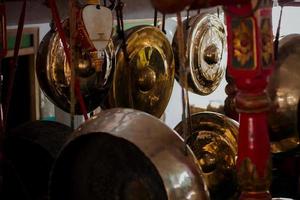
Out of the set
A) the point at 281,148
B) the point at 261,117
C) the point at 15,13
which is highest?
the point at 15,13

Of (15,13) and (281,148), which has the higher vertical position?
(15,13)

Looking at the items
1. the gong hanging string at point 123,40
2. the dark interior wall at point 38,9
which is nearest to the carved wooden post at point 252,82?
the gong hanging string at point 123,40

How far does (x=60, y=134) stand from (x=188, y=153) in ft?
1.20

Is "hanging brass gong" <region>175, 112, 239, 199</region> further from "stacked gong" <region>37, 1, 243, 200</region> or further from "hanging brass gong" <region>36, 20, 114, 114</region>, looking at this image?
"hanging brass gong" <region>36, 20, 114, 114</region>

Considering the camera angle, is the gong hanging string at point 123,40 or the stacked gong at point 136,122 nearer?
the stacked gong at point 136,122

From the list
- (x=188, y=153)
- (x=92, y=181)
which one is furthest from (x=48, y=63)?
(x=188, y=153)

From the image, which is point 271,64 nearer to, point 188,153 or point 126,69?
point 188,153

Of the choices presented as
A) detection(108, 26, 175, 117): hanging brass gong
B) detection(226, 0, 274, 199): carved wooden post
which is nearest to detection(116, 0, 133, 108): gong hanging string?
detection(108, 26, 175, 117): hanging brass gong

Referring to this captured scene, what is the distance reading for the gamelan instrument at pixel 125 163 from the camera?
0.66 m

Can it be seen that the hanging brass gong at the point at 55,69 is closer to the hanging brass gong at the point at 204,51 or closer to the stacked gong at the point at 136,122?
the stacked gong at the point at 136,122

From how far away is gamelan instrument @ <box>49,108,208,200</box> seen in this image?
0.66 metres

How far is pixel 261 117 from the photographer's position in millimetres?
625

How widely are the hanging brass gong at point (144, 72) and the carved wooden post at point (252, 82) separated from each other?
17.4 inches

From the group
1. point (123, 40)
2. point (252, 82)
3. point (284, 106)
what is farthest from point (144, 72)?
point (252, 82)
